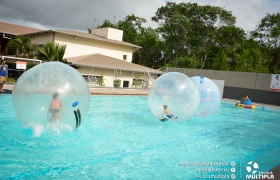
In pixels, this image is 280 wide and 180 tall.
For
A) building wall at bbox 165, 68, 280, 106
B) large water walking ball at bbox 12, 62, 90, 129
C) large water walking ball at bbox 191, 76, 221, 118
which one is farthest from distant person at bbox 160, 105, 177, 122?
building wall at bbox 165, 68, 280, 106

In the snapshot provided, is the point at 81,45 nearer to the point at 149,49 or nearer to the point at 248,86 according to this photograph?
the point at 248,86

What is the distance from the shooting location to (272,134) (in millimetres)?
10414

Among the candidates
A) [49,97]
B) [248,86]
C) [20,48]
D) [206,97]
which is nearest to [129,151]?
[49,97]

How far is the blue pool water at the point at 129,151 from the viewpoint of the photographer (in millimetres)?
5289

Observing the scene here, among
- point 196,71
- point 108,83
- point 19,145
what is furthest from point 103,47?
point 19,145

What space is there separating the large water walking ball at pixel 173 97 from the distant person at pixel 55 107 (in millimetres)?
3823

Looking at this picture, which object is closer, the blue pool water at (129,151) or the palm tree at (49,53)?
the blue pool water at (129,151)

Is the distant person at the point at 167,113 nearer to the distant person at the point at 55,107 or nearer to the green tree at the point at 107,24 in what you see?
the distant person at the point at 55,107

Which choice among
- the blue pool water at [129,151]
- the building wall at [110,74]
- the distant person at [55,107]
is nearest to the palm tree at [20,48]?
the building wall at [110,74]

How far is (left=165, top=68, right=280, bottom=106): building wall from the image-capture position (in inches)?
1000

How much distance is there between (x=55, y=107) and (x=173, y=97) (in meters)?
4.07

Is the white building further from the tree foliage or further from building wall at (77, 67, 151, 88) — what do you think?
the tree foliage

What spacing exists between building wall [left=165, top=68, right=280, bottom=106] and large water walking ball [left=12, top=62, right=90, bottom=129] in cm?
2396

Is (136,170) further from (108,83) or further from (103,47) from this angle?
(103,47)
